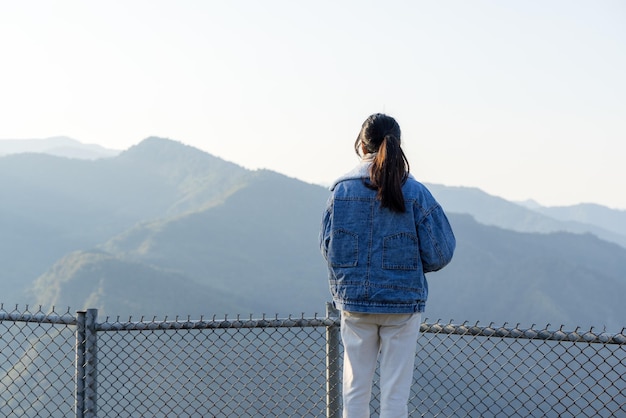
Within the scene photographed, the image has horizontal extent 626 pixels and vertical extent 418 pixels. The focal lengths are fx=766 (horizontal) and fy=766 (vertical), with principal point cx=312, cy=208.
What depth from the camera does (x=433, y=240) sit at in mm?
3326

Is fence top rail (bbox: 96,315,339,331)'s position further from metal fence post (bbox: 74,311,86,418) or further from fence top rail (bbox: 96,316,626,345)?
metal fence post (bbox: 74,311,86,418)

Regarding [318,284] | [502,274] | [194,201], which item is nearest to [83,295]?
[318,284]

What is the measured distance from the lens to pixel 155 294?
304 feet

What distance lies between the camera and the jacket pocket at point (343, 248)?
3.36 m

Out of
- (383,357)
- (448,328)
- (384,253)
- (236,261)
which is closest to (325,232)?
(384,253)

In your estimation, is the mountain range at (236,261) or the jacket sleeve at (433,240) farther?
the mountain range at (236,261)

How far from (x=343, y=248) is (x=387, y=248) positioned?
20 cm

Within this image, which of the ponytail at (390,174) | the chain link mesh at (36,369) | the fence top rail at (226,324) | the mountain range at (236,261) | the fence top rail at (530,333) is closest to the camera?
the ponytail at (390,174)

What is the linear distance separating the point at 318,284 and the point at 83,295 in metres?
43.2

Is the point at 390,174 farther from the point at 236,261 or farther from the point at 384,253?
the point at 236,261

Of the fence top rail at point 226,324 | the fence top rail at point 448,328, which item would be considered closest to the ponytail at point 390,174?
the fence top rail at point 448,328

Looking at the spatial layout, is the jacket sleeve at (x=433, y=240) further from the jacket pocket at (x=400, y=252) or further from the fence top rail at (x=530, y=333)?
the fence top rail at (x=530, y=333)

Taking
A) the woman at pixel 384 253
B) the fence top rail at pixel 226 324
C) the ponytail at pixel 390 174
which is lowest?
the fence top rail at pixel 226 324

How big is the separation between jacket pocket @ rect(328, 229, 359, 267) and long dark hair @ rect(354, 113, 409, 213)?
0.21 m
